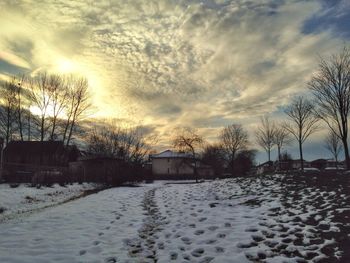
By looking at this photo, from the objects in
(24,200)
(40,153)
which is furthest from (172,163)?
(24,200)

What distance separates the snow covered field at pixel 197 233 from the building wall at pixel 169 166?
5937 centimetres

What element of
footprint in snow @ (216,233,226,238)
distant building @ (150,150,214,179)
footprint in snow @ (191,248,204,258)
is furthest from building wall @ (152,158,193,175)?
footprint in snow @ (191,248,204,258)

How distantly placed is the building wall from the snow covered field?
59.4m

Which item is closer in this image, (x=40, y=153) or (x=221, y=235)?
(x=221, y=235)

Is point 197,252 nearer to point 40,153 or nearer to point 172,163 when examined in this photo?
point 40,153

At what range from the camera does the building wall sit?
72.9 metres

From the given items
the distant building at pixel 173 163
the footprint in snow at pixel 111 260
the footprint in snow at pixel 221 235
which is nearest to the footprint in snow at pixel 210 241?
the footprint in snow at pixel 221 235

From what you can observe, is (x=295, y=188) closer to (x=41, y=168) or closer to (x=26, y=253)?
(x=26, y=253)

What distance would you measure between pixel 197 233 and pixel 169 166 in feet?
211

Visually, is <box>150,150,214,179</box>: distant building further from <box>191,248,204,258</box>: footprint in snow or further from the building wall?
<box>191,248,204,258</box>: footprint in snow

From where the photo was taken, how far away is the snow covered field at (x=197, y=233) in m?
6.95

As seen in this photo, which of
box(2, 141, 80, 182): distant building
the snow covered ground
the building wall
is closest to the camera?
the snow covered ground

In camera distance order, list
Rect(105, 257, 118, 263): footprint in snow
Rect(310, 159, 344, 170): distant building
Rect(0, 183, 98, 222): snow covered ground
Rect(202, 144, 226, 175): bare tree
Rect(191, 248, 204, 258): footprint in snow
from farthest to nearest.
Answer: Rect(202, 144, 226, 175): bare tree < Rect(310, 159, 344, 170): distant building < Rect(0, 183, 98, 222): snow covered ground < Rect(191, 248, 204, 258): footprint in snow < Rect(105, 257, 118, 263): footprint in snow

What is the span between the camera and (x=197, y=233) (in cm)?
913
